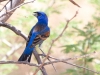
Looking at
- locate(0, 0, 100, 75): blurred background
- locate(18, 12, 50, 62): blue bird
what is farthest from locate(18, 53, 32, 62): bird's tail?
locate(0, 0, 100, 75): blurred background

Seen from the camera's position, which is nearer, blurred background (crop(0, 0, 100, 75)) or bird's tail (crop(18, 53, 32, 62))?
bird's tail (crop(18, 53, 32, 62))

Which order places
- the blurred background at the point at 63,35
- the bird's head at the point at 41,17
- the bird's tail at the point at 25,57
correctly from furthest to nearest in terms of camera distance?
the blurred background at the point at 63,35 < the bird's head at the point at 41,17 < the bird's tail at the point at 25,57

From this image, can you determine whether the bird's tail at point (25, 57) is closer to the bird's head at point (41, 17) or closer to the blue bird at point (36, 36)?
the blue bird at point (36, 36)

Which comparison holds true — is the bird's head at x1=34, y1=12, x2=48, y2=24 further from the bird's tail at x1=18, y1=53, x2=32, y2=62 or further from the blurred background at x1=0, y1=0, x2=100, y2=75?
the bird's tail at x1=18, y1=53, x2=32, y2=62

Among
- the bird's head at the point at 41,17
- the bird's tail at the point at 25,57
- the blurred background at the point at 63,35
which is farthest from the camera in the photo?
the blurred background at the point at 63,35

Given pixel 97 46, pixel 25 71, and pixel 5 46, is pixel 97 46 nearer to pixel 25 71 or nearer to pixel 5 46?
pixel 5 46

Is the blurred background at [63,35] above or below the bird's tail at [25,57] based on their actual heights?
below

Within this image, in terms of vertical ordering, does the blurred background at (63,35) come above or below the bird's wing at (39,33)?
below

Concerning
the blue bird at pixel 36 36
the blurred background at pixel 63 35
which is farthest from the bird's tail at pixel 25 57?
the blurred background at pixel 63 35

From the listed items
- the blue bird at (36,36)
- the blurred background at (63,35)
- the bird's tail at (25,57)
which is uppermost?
the blue bird at (36,36)

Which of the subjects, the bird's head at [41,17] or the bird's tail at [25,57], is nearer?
the bird's tail at [25,57]

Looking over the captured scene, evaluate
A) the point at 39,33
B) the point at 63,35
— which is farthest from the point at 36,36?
the point at 63,35

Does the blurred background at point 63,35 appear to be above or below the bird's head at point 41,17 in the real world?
below

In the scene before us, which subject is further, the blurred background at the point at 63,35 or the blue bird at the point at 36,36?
the blurred background at the point at 63,35
